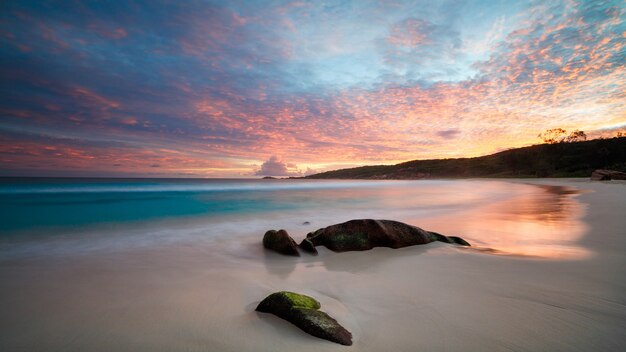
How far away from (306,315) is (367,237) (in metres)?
3.91

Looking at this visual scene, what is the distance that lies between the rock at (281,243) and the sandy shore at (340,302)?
0.47 metres

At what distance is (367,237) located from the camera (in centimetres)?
662

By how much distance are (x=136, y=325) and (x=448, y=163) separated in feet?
457

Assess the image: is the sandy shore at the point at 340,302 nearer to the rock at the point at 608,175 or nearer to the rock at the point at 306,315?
the rock at the point at 306,315

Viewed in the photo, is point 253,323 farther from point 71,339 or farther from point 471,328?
point 471,328

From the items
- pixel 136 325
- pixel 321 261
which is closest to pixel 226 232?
pixel 321 261

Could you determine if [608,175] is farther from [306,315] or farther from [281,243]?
[306,315]

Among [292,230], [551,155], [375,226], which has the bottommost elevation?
[292,230]

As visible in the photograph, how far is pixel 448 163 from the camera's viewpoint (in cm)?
12500

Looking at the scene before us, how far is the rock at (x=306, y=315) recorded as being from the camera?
2.79 m

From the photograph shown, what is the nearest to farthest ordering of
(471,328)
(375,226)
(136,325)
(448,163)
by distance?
(471,328) < (136,325) < (375,226) < (448,163)

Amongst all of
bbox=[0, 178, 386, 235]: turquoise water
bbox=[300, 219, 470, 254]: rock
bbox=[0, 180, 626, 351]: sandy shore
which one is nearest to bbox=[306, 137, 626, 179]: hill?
bbox=[0, 178, 386, 235]: turquoise water

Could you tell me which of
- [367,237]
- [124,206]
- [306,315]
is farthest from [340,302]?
[124,206]

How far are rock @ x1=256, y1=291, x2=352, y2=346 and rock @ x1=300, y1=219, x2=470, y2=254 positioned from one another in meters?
2.97
